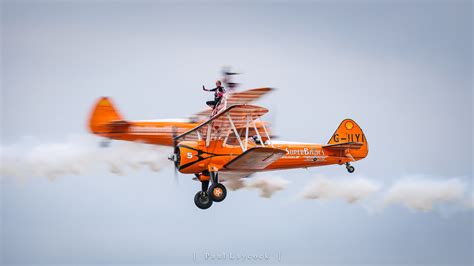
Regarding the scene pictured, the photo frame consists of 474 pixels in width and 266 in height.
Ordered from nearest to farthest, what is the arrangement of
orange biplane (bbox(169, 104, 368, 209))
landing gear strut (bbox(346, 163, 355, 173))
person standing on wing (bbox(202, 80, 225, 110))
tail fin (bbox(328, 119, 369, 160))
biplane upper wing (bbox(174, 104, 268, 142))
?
biplane upper wing (bbox(174, 104, 268, 142)), orange biplane (bbox(169, 104, 368, 209)), person standing on wing (bbox(202, 80, 225, 110)), landing gear strut (bbox(346, 163, 355, 173)), tail fin (bbox(328, 119, 369, 160))

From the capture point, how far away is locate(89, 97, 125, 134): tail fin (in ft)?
99.2

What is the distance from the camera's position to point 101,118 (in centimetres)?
3028

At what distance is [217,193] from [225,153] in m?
1.23

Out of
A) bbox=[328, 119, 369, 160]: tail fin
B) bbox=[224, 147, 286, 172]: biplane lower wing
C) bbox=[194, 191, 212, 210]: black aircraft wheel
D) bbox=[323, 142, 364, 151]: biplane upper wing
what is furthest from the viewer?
bbox=[328, 119, 369, 160]: tail fin

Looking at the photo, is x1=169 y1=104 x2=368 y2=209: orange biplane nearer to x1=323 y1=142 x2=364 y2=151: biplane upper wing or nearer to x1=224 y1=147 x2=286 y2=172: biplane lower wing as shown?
x1=224 y1=147 x2=286 y2=172: biplane lower wing

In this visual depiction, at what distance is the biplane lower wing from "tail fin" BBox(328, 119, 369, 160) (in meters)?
4.18

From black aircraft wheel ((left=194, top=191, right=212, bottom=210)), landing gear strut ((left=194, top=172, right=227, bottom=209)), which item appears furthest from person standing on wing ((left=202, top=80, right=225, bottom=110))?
black aircraft wheel ((left=194, top=191, right=212, bottom=210))

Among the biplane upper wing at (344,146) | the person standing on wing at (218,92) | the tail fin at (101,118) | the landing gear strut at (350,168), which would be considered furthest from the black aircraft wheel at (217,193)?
the tail fin at (101,118)

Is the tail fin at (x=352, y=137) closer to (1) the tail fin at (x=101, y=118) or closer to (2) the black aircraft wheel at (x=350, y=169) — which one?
(2) the black aircraft wheel at (x=350, y=169)

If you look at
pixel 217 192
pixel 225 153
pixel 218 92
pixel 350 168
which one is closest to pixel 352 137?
pixel 350 168

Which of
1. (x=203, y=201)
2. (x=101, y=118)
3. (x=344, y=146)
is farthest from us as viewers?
(x=101, y=118)

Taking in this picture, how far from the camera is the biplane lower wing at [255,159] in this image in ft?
79.3

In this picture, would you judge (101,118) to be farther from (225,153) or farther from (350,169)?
(350,169)

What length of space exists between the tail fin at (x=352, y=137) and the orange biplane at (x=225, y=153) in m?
2.19
